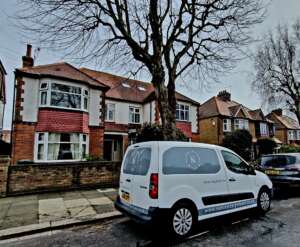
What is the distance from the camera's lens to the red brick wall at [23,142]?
12.3 m

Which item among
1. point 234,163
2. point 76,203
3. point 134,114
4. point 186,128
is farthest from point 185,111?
point 76,203

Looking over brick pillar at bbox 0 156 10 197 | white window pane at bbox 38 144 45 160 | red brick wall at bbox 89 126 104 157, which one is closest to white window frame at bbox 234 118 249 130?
red brick wall at bbox 89 126 104 157

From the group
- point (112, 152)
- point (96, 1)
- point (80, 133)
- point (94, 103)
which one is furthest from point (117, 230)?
point (112, 152)

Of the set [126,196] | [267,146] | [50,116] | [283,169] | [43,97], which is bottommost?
[126,196]

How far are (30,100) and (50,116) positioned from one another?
5.21 ft

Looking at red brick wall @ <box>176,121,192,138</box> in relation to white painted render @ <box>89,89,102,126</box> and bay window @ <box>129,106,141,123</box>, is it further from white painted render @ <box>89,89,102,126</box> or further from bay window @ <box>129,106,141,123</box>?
white painted render @ <box>89,89,102,126</box>

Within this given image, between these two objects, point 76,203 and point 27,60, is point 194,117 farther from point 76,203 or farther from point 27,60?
point 76,203

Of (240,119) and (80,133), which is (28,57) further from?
(240,119)

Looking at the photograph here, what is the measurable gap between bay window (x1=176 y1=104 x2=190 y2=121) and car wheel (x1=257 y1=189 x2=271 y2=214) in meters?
14.6

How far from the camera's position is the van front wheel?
4.17 m

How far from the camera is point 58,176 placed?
8.60m

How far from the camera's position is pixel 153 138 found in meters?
11.6

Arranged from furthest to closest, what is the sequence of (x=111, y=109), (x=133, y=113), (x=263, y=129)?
1. (x=263, y=129)
2. (x=133, y=113)
3. (x=111, y=109)

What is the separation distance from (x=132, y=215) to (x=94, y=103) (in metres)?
12.0
